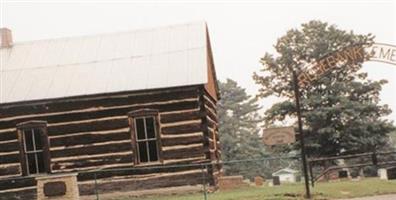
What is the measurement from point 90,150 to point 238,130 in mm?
48904

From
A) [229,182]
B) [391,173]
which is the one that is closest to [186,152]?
[229,182]

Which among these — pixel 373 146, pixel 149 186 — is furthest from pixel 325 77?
pixel 149 186

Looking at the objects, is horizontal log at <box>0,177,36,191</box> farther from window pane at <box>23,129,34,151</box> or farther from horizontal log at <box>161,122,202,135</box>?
horizontal log at <box>161,122,202,135</box>

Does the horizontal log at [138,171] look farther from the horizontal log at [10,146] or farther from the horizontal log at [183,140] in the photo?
the horizontal log at [10,146]

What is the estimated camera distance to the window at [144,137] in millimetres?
19703

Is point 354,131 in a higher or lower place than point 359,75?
lower

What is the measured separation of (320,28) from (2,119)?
856 inches

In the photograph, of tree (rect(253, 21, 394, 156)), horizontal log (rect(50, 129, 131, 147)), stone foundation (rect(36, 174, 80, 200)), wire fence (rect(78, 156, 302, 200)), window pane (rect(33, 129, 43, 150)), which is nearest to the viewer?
stone foundation (rect(36, 174, 80, 200))

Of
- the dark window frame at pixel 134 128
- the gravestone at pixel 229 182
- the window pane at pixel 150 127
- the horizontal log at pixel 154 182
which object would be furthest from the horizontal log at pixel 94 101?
the gravestone at pixel 229 182

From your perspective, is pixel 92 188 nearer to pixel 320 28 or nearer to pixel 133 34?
pixel 133 34

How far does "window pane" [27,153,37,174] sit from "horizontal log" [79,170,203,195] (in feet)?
8.27

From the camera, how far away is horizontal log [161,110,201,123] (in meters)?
19.6

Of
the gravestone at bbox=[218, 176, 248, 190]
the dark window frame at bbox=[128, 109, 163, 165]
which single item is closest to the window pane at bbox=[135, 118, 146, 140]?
the dark window frame at bbox=[128, 109, 163, 165]

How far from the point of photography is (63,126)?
20109mm
